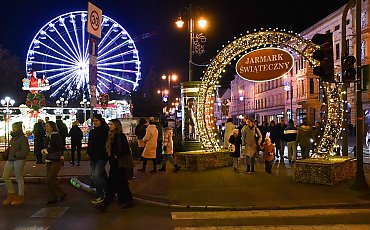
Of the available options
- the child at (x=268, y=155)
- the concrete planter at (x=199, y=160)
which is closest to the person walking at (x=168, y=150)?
the concrete planter at (x=199, y=160)

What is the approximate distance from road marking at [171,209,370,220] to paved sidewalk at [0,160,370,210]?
28 cm

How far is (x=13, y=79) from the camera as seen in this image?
178ft

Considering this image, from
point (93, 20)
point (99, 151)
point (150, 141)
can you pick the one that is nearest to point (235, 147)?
point (150, 141)

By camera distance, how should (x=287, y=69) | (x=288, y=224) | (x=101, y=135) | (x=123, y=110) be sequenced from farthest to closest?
(x=123, y=110) → (x=287, y=69) → (x=101, y=135) → (x=288, y=224)

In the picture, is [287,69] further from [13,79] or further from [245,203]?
[13,79]

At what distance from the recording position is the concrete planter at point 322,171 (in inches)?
432

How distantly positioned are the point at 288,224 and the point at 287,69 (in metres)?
6.56

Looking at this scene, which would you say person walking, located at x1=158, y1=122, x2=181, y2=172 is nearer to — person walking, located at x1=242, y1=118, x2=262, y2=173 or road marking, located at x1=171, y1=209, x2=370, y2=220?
person walking, located at x1=242, y1=118, x2=262, y2=173

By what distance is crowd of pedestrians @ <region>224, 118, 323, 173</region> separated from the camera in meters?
13.5

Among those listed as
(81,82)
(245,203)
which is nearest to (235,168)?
(245,203)

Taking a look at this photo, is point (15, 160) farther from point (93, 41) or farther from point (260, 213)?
point (260, 213)

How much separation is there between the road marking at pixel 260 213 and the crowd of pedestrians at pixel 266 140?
16.3 ft

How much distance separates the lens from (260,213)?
831 cm

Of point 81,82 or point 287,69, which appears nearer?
point 287,69
